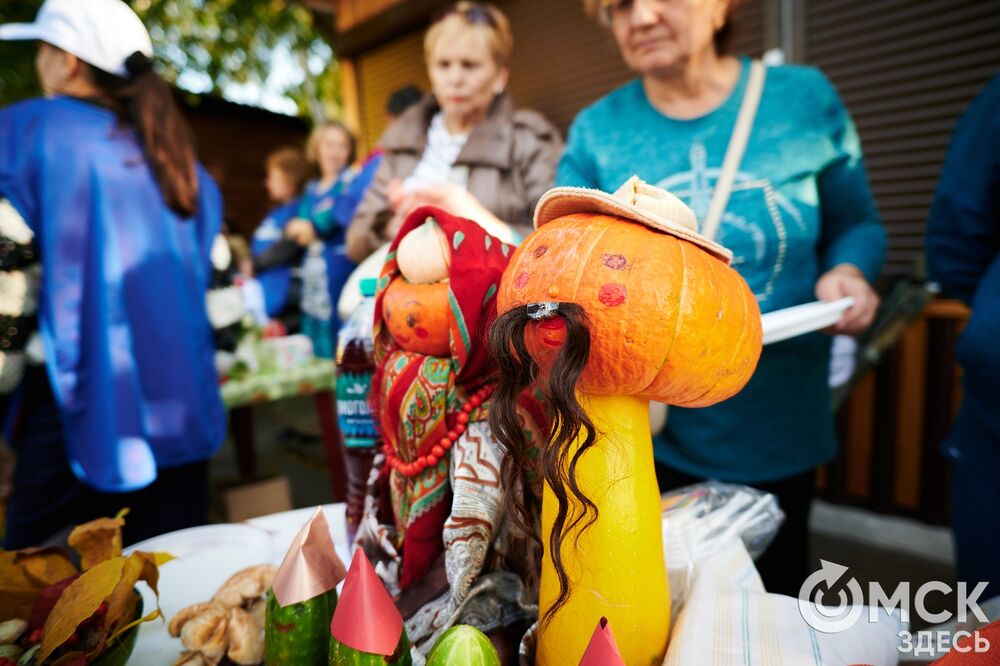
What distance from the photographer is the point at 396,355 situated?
31.0 inches

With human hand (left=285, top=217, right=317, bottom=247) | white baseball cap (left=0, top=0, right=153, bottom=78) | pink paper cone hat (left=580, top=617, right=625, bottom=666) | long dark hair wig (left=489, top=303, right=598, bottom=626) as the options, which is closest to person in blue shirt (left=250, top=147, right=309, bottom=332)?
human hand (left=285, top=217, right=317, bottom=247)

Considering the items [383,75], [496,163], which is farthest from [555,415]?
[383,75]

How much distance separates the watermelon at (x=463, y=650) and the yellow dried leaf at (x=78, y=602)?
1.10 feet

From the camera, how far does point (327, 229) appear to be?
3129 mm

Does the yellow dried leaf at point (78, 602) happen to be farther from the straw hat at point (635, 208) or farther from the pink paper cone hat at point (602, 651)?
the straw hat at point (635, 208)

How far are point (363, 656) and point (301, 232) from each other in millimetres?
3337

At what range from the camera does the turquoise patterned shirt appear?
1.12m

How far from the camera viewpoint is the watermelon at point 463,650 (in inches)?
20.7

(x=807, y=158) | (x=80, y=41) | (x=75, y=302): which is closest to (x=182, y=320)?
(x=75, y=302)

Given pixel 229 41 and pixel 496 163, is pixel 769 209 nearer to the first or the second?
pixel 496 163

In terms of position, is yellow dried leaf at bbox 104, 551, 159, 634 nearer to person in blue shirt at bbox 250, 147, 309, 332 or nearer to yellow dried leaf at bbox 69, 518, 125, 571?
yellow dried leaf at bbox 69, 518, 125, 571

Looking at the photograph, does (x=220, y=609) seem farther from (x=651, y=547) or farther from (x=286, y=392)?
(x=286, y=392)

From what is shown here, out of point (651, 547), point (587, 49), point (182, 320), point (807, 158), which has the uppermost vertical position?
point (587, 49)

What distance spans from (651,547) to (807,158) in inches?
33.8
